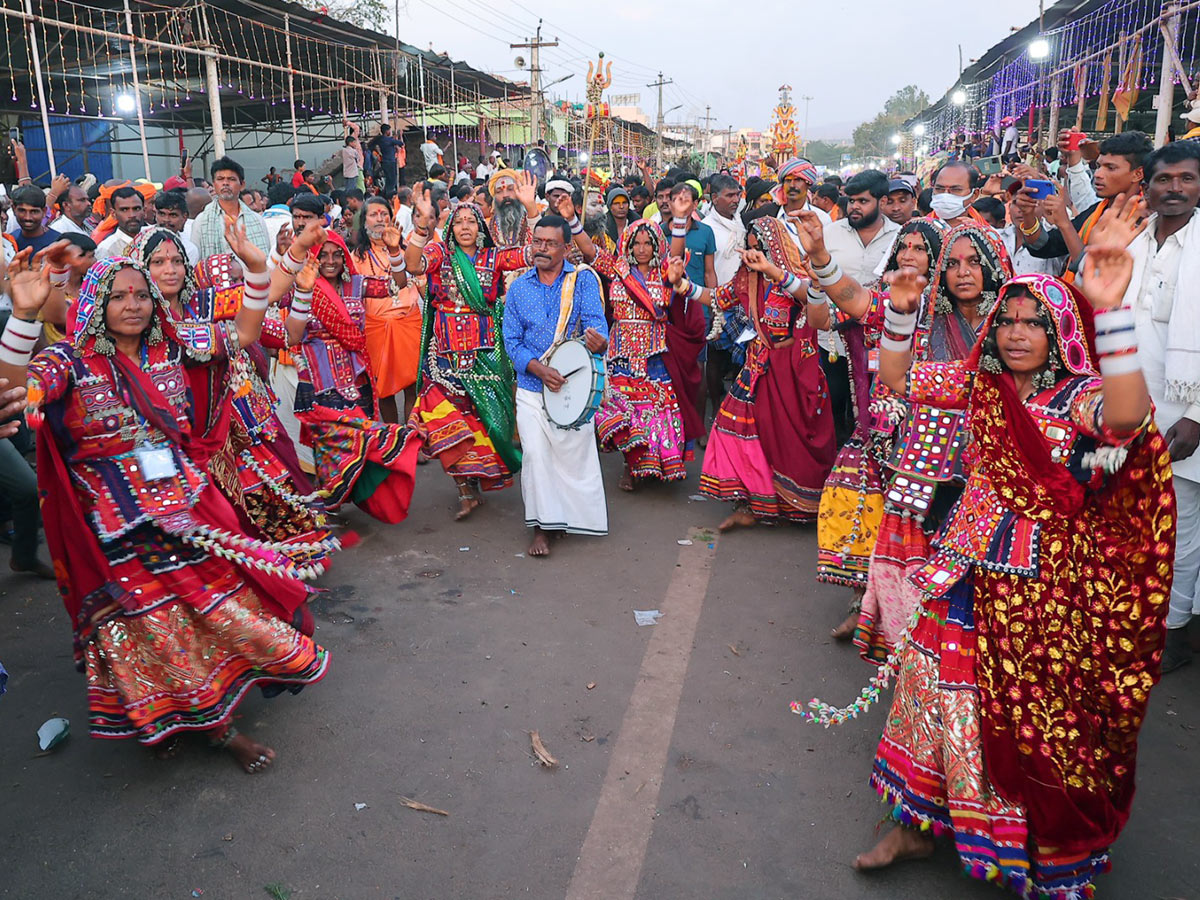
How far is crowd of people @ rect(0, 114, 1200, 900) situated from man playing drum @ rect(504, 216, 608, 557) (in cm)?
2

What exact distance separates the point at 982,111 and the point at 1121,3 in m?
14.4

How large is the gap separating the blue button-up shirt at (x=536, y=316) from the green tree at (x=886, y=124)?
87627 millimetres

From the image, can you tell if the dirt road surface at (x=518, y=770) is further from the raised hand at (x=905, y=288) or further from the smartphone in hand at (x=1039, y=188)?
the smartphone in hand at (x=1039, y=188)

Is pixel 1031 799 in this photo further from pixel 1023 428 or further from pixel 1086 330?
pixel 1086 330

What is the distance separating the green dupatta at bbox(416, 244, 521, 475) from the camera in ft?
20.2

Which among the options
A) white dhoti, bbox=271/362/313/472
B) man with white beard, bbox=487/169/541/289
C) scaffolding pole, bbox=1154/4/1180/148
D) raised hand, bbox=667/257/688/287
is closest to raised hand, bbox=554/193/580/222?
man with white beard, bbox=487/169/541/289

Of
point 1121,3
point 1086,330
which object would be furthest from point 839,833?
point 1121,3

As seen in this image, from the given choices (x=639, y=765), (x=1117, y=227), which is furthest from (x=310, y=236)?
(x=1117, y=227)

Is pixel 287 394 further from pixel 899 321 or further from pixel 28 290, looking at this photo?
pixel 899 321

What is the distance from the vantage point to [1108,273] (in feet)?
7.75

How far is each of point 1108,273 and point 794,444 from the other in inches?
131

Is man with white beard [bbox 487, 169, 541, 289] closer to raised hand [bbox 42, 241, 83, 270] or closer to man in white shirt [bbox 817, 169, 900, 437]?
man in white shirt [bbox 817, 169, 900, 437]

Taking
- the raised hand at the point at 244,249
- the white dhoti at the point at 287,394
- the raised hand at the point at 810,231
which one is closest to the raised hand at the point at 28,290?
the raised hand at the point at 244,249

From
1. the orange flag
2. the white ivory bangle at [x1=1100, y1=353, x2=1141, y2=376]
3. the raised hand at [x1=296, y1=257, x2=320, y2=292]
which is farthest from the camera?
the orange flag
